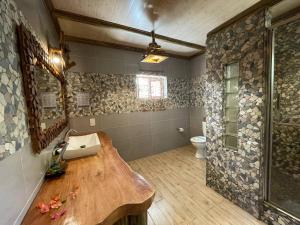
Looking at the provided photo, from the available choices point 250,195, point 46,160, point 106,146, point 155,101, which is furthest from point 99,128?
point 250,195

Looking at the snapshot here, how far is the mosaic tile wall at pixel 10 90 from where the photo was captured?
2.12 ft

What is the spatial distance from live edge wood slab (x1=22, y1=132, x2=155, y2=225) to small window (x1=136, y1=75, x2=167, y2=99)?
2209 mm

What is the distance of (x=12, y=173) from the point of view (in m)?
0.67

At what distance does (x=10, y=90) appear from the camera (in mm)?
713

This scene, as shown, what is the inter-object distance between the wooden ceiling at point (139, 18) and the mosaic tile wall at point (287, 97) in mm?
1054

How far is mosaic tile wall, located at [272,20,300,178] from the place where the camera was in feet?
7.16

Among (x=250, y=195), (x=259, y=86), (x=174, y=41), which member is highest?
(x=174, y=41)

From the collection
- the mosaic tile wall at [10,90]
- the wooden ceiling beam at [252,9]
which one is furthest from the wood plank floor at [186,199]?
the wooden ceiling beam at [252,9]

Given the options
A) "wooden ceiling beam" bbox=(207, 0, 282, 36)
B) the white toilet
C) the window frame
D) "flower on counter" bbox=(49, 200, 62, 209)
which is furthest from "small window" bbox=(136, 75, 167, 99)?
"flower on counter" bbox=(49, 200, 62, 209)

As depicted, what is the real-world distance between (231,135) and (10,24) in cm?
227

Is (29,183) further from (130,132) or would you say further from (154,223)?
(130,132)

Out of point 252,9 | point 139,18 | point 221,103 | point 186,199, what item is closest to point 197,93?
point 221,103

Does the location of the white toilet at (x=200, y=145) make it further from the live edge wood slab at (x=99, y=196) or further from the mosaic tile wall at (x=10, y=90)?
the mosaic tile wall at (x=10, y=90)

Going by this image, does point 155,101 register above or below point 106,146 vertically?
above
